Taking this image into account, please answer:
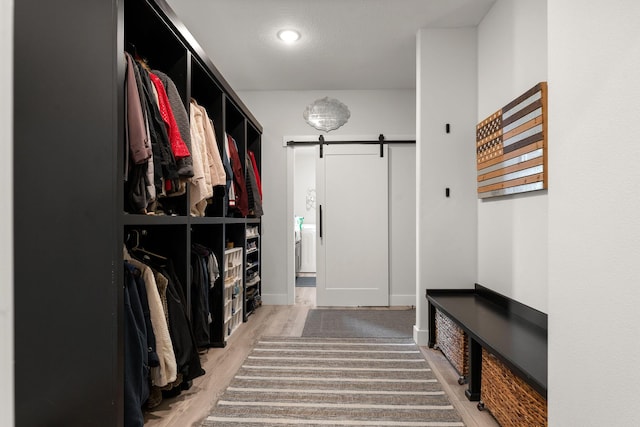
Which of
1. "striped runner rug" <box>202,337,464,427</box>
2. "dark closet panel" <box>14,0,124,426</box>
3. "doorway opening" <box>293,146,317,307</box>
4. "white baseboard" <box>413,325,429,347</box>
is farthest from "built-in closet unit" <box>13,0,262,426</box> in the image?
"doorway opening" <box>293,146,317,307</box>

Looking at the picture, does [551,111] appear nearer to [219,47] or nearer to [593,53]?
[593,53]

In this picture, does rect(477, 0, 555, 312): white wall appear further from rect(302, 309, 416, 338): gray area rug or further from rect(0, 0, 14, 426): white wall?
rect(0, 0, 14, 426): white wall

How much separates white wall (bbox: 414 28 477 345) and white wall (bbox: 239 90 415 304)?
144 centimetres

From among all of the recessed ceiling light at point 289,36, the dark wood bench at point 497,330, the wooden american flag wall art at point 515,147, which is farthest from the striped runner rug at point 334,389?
the recessed ceiling light at point 289,36

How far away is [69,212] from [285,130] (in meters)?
3.29

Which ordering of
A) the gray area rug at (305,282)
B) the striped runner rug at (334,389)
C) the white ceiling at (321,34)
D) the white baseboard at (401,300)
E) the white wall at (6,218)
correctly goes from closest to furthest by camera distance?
1. the white wall at (6,218)
2. the striped runner rug at (334,389)
3. the white ceiling at (321,34)
4. the white baseboard at (401,300)
5. the gray area rug at (305,282)

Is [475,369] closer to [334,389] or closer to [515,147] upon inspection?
[334,389]

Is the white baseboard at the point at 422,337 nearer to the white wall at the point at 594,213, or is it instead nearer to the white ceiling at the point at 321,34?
the white wall at the point at 594,213

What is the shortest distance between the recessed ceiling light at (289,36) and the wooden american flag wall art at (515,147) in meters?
1.60

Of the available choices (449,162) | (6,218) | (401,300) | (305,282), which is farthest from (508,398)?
(305,282)

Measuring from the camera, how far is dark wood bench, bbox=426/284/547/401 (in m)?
1.49

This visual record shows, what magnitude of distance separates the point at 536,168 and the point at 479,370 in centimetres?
112

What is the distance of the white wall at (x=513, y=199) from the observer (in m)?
2.02

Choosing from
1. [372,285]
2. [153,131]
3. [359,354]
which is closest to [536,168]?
[359,354]
